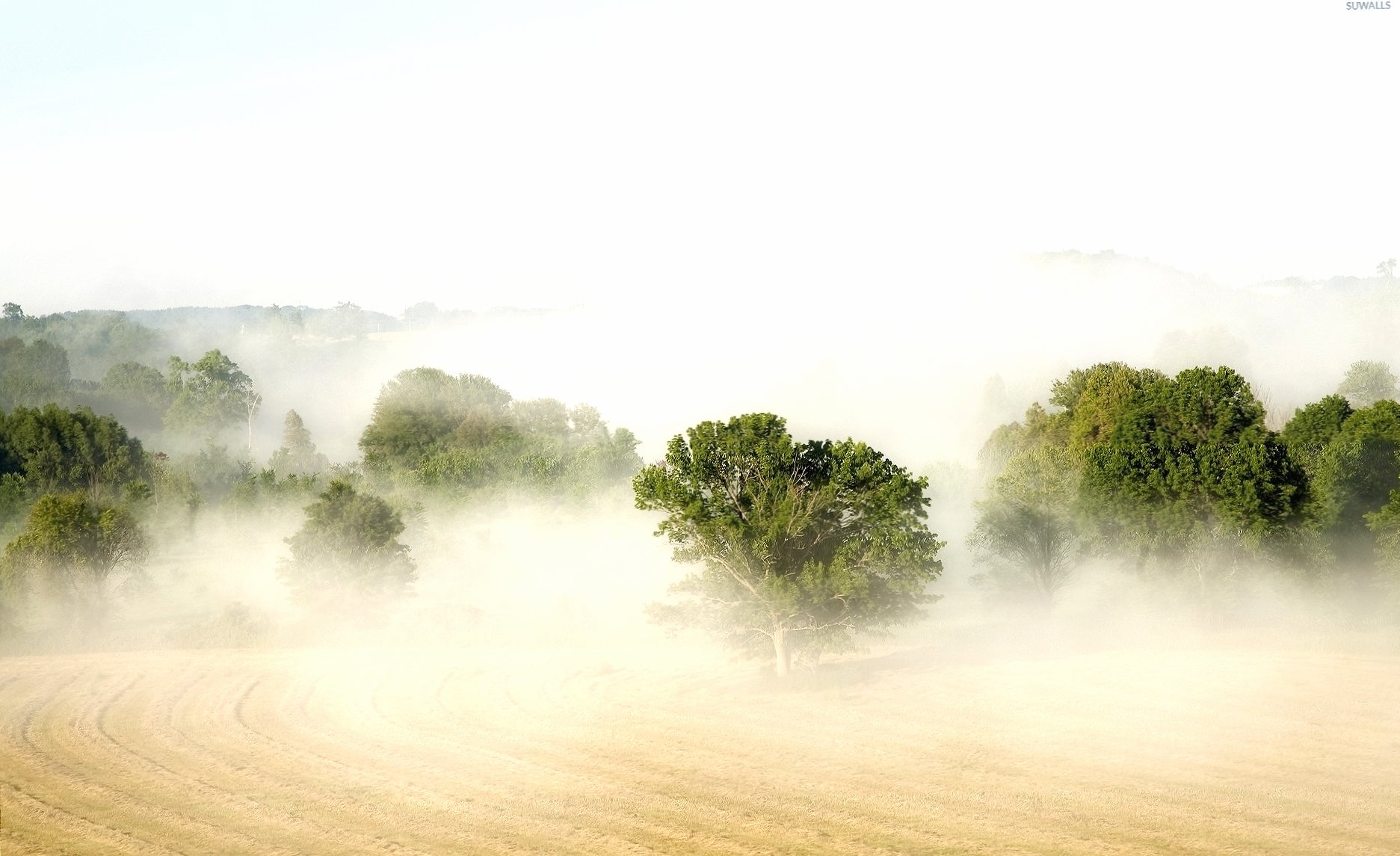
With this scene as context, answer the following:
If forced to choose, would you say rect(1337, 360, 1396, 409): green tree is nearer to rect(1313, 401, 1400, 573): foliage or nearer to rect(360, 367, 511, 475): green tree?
rect(1313, 401, 1400, 573): foliage

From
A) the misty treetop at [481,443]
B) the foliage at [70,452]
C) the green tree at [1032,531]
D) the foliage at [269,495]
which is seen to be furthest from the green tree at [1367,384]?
the foliage at [70,452]

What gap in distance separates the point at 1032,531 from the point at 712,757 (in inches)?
1412

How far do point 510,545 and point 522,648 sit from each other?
40795 mm

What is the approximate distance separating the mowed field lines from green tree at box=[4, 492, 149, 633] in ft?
44.6

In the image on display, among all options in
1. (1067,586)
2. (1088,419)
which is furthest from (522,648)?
(1088,419)

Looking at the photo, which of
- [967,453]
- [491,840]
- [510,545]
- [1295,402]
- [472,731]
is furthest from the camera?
[1295,402]

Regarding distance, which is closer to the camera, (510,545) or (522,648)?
(522,648)

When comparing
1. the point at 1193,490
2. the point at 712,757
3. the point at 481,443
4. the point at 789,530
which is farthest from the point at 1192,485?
the point at 481,443

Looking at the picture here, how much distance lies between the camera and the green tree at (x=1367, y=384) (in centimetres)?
Result: 16000

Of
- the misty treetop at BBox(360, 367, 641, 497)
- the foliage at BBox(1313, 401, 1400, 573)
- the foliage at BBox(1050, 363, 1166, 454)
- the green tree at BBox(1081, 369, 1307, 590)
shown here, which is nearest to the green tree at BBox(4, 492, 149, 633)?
the misty treetop at BBox(360, 367, 641, 497)

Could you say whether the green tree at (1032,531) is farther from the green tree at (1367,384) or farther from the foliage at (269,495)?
the green tree at (1367,384)

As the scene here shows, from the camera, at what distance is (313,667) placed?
51.8 m

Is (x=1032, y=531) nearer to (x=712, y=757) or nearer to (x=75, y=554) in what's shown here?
(x=712, y=757)

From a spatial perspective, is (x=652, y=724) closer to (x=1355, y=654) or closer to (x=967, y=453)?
(x=1355, y=654)
